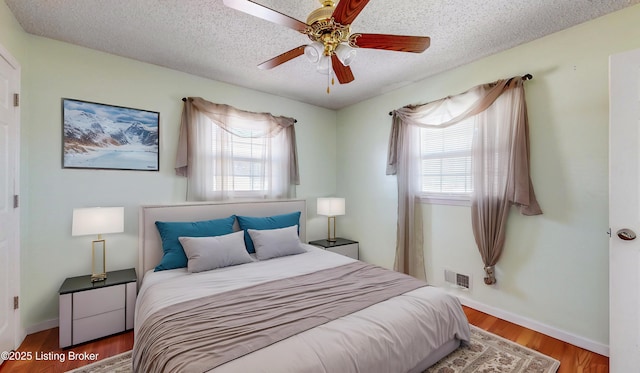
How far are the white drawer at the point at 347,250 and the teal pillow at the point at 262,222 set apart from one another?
0.73 metres

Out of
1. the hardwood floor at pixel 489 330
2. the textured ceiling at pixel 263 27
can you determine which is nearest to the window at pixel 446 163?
the textured ceiling at pixel 263 27

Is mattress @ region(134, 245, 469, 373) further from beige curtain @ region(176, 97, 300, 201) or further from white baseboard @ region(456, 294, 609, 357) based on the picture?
beige curtain @ region(176, 97, 300, 201)

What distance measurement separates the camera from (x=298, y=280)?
6.93 ft

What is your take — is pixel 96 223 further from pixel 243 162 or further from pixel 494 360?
pixel 494 360

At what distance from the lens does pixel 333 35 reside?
1520 mm

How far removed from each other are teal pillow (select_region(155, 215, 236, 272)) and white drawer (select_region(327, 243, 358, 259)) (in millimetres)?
1520

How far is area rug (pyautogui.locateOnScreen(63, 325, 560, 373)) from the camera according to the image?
1.83m

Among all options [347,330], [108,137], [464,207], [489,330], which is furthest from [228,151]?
[489,330]

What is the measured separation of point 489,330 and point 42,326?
12.8ft

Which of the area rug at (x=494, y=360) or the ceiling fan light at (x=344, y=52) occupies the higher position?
the ceiling fan light at (x=344, y=52)

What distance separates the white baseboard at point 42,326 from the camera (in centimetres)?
227

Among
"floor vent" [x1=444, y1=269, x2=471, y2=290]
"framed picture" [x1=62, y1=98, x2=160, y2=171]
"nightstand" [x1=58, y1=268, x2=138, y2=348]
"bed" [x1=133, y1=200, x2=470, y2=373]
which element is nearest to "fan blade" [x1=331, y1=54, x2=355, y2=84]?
"bed" [x1=133, y1=200, x2=470, y2=373]

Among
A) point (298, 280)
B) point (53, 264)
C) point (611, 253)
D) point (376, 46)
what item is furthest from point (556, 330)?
point (53, 264)

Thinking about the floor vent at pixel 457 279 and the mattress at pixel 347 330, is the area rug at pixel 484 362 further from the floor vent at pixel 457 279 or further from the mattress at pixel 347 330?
the floor vent at pixel 457 279
